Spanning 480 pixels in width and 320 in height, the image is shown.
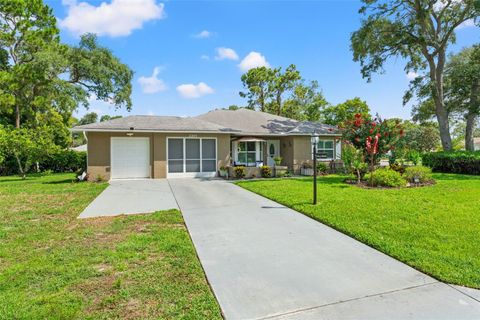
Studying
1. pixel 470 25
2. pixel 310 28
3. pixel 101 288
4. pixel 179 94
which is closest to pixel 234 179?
pixel 310 28

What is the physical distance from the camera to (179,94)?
26.0m

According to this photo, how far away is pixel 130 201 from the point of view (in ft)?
28.6

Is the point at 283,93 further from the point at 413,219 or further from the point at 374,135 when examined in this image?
the point at 413,219

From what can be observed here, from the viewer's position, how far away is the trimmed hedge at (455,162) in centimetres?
1487

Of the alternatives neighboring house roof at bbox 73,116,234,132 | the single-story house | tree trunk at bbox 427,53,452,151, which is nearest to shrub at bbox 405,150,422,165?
the single-story house

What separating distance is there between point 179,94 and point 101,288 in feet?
80.4

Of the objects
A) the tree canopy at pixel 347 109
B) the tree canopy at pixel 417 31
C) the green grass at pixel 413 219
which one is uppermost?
the tree canopy at pixel 417 31

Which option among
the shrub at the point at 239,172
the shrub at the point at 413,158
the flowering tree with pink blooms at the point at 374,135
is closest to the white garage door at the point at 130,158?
the shrub at the point at 239,172

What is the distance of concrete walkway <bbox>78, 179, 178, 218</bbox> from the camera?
7.39 metres

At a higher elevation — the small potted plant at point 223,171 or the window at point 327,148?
the window at point 327,148

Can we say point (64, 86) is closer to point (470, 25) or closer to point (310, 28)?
point (310, 28)

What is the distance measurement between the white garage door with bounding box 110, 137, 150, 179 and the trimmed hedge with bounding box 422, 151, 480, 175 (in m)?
17.9

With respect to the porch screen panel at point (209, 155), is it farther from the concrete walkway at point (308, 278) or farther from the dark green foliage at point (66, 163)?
the dark green foliage at point (66, 163)

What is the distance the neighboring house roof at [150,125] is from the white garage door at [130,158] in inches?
29.6
